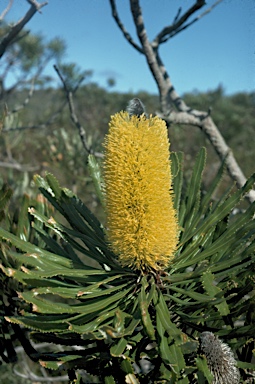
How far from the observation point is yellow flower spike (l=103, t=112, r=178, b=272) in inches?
33.3

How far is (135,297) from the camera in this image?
2.78ft

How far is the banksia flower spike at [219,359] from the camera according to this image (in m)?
0.66

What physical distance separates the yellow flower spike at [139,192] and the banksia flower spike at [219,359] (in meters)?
0.23

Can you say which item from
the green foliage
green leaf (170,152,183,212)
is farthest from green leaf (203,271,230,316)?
green leaf (170,152,183,212)

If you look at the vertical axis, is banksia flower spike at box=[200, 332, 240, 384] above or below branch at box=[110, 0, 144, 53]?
below

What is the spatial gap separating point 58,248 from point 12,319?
253 millimetres

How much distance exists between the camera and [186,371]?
0.66m

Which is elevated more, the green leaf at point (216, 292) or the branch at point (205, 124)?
the branch at point (205, 124)

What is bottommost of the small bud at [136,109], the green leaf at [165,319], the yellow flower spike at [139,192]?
the green leaf at [165,319]

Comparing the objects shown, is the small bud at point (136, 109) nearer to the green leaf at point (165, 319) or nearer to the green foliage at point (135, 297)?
the green foliage at point (135, 297)

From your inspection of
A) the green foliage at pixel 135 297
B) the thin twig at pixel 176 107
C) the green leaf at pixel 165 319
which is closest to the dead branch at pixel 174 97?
the thin twig at pixel 176 107

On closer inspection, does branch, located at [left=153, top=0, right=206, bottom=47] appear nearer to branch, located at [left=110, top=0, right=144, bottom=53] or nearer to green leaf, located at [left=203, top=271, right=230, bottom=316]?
branch, located at [left=110, top=0, right=144, bottom=53]

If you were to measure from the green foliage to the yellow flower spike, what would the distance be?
0.13ft

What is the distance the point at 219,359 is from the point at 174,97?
1.11 meters
